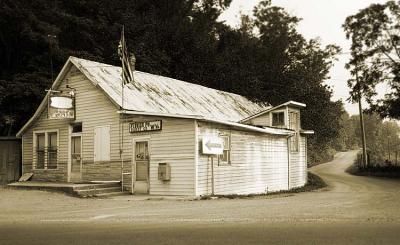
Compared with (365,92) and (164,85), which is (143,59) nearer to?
(164,85)

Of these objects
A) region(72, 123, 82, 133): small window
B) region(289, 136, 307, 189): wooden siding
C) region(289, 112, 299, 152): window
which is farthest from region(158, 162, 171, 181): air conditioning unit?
region(289, 112, 299, 152): window

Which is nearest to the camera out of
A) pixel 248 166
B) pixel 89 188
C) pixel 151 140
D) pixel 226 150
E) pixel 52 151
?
pixel 89 188

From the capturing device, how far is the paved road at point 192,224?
7797 millimetres

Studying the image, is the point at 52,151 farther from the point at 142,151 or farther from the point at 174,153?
the point at 174,153

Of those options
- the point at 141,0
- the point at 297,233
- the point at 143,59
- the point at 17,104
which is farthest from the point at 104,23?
the point at 297,233

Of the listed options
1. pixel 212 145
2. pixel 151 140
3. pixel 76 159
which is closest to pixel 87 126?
pixel 76 159

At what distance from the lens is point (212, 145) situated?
1759cm

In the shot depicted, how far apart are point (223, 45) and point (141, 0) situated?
31.8 ft

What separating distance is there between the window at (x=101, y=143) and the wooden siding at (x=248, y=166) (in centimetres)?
465

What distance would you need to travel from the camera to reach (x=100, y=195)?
17.7m

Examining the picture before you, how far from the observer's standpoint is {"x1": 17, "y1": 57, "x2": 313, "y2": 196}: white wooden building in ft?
57.8

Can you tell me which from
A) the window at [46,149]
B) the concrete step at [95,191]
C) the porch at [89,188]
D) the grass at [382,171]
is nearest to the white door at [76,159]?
the window at [46,149]

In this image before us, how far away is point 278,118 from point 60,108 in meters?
11.5

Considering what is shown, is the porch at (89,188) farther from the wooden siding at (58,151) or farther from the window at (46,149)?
the window at (46,149)
